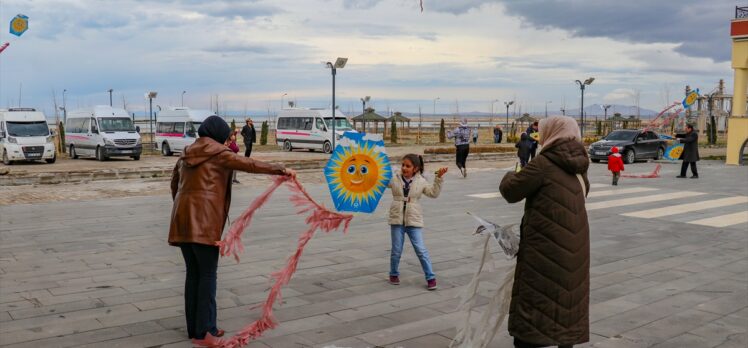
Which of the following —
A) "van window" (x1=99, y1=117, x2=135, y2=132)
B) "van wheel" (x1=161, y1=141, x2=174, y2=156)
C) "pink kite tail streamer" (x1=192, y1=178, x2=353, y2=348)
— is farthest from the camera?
"van wheel" (x1=161, y1=141, x2=174, y2=156)

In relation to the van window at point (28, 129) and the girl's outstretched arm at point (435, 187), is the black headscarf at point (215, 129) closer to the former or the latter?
the girl's outstretched arm at point (435, 187)

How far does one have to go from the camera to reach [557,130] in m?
4.02

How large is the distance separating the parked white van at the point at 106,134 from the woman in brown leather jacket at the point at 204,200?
76.9 ft

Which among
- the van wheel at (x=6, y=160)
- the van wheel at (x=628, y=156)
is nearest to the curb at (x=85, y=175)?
the van wheel at (x=6, y=160)

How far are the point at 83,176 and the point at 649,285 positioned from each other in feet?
52.9

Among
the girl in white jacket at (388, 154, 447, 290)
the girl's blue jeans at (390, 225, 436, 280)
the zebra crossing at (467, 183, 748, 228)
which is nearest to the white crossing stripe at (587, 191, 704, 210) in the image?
the zebra crossing at (467, 183, 748, 228)

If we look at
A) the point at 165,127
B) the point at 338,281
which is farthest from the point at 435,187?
the point at 165,127

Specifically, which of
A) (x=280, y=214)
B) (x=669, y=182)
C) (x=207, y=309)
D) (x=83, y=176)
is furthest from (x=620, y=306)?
(x=83, y=176)

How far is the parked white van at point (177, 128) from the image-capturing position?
28.8 m

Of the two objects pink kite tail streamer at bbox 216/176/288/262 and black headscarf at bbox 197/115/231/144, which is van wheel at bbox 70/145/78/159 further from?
black headscarf at bbox 197/115/231/144

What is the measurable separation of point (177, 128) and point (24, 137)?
21.2 ft

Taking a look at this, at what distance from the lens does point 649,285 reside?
7125mm

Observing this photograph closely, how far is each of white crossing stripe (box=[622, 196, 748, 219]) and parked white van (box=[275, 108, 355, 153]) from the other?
18.2 meters

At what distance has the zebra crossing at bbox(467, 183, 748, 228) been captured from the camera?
11938 mm
